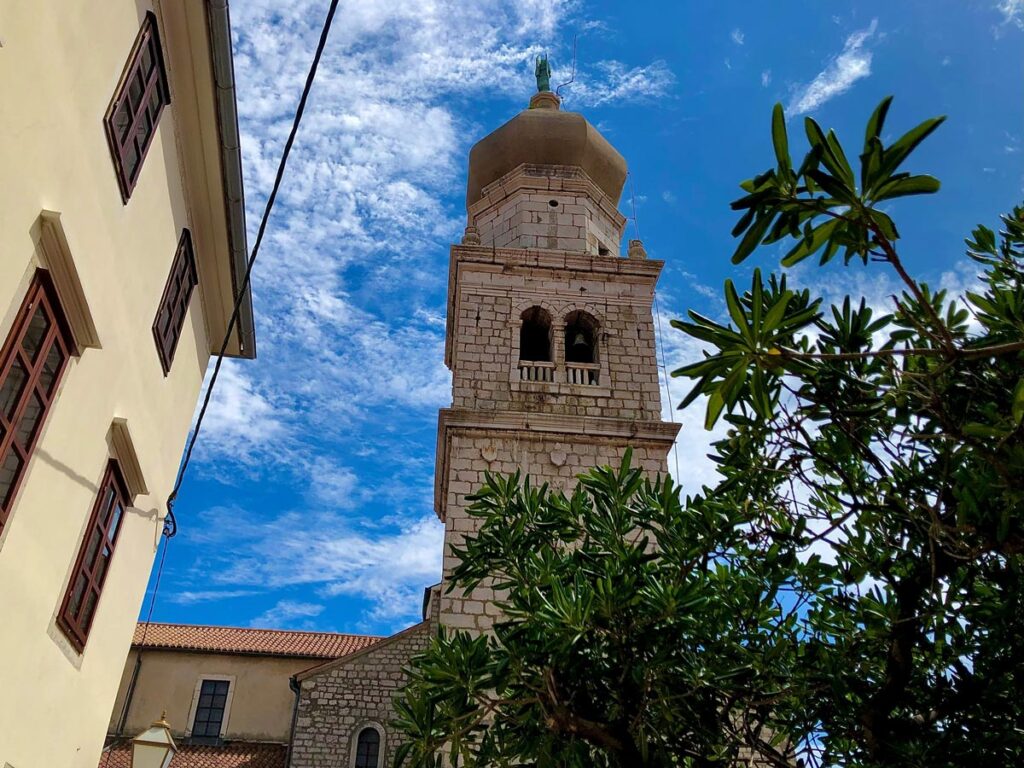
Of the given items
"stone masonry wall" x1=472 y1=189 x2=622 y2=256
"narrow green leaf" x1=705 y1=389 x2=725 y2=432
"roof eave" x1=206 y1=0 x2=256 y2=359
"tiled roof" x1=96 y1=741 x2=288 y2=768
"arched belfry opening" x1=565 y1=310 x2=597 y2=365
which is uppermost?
"stone masonry wall" x1=472 y1=189 x2=622 y2=256

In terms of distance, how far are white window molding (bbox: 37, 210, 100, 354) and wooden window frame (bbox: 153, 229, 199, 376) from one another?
1.66 meters

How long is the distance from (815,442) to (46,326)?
4.90 meters

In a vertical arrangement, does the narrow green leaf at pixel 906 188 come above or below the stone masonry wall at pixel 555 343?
below

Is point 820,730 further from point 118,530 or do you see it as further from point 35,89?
point 35,89

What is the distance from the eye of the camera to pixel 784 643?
586cm

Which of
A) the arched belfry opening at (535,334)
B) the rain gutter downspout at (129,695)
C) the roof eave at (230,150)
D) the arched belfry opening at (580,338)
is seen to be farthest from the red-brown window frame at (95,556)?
the rain gutter downspout at (129,695)

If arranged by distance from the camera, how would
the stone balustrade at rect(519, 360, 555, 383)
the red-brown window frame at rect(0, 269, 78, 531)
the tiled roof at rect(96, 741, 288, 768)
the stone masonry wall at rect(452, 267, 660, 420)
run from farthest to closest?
1. the tiled roof at rect(96, 741, 288, 768)
2. the stone balustrade at rect(519, 360, 555, 383)
3. the stone masonry wall at rect(452, 267, 660, 420)
4. the red-brown window frame at rect(0, 269, 78, 531)

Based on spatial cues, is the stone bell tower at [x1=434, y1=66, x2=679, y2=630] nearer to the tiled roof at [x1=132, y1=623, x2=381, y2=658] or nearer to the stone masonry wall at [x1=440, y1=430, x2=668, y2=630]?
the stone masonry wall at [x1=440, y1=430, x2=668, y2=630]

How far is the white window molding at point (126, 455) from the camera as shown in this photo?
6801 mm

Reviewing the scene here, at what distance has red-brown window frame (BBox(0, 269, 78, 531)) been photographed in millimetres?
4855

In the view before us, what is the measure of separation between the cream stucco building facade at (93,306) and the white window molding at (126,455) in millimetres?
Answer: 21

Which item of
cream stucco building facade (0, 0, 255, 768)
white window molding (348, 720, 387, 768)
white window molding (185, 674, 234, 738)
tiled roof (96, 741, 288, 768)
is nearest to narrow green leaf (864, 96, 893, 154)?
cream stucco building facade (0, 0, 255, 768)

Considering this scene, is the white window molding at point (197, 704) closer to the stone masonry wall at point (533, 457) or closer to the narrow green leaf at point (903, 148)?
the stone masonry wall at point (533, 457)

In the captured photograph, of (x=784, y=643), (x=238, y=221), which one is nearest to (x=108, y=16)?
(x=238, y=221)
